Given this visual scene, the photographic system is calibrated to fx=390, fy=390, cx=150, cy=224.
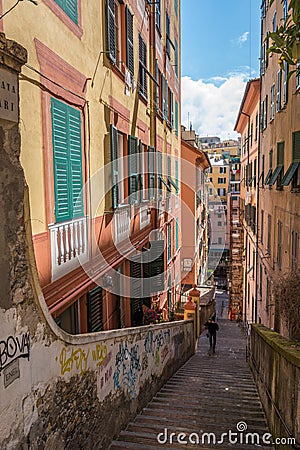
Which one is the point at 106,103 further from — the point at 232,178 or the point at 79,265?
the point at 232,178

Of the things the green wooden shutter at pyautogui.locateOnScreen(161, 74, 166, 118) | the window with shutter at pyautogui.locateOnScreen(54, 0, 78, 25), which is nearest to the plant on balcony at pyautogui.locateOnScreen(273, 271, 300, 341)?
the window with shutter at pyautogui.locateOnScreen(54, 0, 78, 25)

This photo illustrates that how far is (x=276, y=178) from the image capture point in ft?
49.3

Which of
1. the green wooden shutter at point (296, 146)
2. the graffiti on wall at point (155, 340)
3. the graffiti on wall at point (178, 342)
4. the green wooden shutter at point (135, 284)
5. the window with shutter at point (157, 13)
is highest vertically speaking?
the window with shutter at point (157, 13)

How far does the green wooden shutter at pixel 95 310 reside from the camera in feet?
25.3

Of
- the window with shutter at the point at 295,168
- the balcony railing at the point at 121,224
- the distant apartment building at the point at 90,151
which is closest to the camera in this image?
the distant apartment building at the point at 90,151

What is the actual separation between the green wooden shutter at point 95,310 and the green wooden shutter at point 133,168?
324 centimetres

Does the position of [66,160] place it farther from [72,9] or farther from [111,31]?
[111,31]

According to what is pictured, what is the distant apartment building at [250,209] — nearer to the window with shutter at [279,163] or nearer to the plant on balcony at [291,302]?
the window with shutter at [279,163]

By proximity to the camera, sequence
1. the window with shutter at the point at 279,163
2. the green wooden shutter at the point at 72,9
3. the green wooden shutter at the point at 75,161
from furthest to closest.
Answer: the window with shutter at the point at 279,163, the green wooden shutter at the point at 75,161, the green wooden shutter at the point at 72,9

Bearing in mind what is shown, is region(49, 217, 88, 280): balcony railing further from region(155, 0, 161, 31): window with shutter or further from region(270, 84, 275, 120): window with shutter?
region(270, 84, 275, 120): window with shutter

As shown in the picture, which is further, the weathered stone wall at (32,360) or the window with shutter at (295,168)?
the window with shutter at (295,168)

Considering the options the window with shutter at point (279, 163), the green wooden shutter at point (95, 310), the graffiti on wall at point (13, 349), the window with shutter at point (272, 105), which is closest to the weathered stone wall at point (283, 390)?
the graffiti on wall at point (13, 349)

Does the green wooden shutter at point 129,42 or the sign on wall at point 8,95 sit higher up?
the green wooden shutter at point 129,42

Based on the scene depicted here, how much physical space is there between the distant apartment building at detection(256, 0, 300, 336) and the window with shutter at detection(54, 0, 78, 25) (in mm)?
5447
